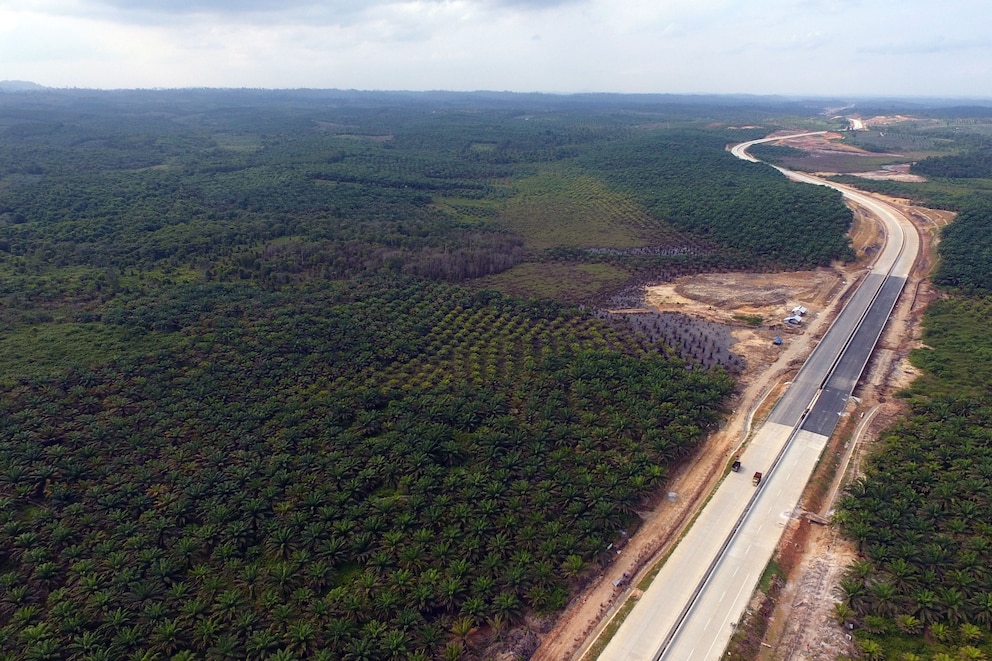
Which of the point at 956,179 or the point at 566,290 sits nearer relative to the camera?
the point at 566,290

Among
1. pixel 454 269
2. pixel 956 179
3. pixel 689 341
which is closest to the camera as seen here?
pixel 689 341

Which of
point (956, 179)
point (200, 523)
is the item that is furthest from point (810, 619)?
point (956, 179)

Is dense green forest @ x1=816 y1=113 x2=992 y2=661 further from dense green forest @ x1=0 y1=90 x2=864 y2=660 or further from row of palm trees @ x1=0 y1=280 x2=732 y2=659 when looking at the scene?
row of palm trees @ x1=0 y1=280 x2=732 y2=659

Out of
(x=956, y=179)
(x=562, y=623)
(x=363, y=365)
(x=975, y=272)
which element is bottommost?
(x=562, y=623)

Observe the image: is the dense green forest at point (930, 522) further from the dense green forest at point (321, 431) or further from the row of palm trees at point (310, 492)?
the row of palm trees at point (310, 492)

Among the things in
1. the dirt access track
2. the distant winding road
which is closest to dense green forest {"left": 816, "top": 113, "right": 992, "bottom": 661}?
the dirt access track

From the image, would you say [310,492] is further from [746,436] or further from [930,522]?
[930,522]

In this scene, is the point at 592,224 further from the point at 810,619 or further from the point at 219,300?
the point at 810,619
